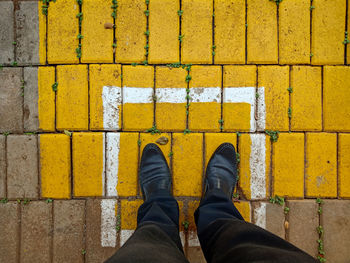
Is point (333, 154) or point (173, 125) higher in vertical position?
point (173, 125)

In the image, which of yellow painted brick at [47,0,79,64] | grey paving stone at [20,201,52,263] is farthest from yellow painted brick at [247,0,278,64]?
grey paving stone at [20,201,52,263]

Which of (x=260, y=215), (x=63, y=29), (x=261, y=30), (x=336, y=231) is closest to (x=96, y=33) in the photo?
(x=63, y=29)

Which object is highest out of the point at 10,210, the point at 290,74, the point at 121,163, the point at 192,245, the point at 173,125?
the point at 290,74

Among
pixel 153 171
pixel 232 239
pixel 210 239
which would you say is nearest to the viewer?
pixel 232 239

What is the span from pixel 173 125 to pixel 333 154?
59.8 inches

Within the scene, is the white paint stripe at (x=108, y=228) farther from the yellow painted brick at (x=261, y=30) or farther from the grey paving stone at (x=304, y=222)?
the yellow painted brick at (x=261, y=30)

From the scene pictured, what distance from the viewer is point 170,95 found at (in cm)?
197

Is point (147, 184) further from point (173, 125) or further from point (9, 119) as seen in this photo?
point (9, 119)

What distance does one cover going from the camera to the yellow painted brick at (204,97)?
1.96 m

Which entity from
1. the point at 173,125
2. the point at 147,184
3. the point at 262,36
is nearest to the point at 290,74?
the point at 262,36

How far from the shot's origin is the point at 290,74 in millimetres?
1963

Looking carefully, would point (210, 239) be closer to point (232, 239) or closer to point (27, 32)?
point (232, 239)

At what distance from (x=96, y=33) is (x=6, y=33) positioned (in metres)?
0.85

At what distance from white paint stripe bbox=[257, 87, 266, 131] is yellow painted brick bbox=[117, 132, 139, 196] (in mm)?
1155
